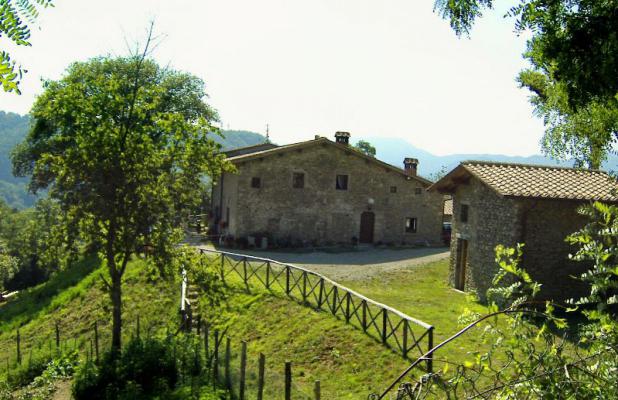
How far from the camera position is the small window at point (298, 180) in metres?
32.0

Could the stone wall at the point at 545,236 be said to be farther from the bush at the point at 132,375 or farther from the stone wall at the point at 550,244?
the bush at the point at 132,375

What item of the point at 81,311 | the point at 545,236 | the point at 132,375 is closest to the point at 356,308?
the point at 132,375

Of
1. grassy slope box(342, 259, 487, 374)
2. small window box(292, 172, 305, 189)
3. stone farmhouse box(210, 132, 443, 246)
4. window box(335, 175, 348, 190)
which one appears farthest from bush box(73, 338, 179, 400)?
window box(335, 175, 348, 190)

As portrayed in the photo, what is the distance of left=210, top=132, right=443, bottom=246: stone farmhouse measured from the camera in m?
31.0

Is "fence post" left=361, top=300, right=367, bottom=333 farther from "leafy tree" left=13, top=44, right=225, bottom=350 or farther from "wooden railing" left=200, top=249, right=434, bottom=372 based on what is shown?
"leafy tree" left=13, top=44, right=225, bottom=350

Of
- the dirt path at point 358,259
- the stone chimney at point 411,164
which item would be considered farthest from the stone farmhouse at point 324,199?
the stone chimney at point 411,164

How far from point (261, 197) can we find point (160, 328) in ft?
45.7

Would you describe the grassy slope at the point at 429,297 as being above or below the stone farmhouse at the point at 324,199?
below

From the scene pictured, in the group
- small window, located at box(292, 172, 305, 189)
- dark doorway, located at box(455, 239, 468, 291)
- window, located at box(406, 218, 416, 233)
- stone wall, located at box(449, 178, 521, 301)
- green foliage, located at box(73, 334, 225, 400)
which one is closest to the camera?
green foliage, located at box(73, 334, 225, 400)

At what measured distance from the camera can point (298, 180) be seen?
3209 cm

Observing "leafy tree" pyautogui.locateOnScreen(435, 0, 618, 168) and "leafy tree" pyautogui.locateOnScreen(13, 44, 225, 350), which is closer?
"leafy tree" pyautogui.locateOnScreen(435, 0, 618, 168)

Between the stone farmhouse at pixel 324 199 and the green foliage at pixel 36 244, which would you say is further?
the stone farmhouse at pixel 324 199

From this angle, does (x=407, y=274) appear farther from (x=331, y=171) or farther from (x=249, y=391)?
(x=249, y=391)

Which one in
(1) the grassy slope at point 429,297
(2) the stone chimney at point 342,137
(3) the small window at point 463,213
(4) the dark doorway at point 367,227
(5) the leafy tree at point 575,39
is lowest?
(1) the grassy slope at point 429,297
